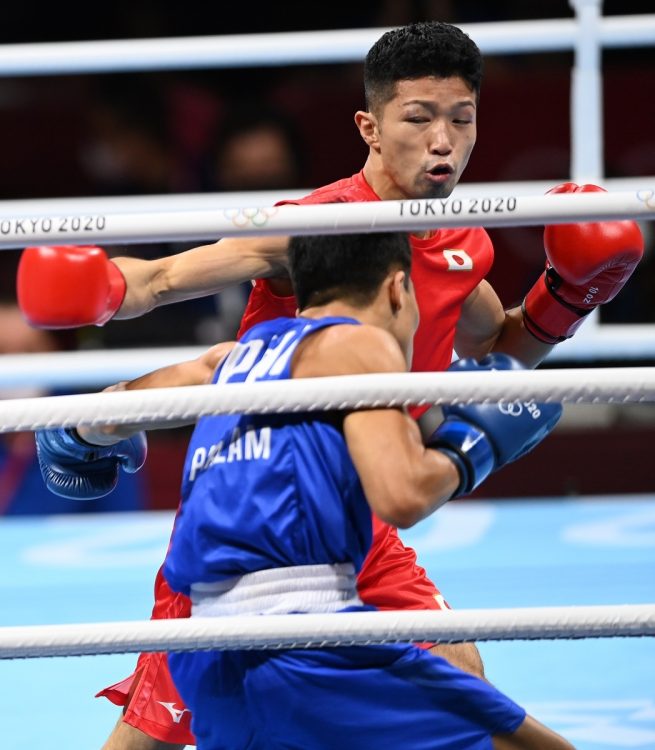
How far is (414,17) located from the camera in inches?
197

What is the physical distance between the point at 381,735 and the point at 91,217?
720 millimetres

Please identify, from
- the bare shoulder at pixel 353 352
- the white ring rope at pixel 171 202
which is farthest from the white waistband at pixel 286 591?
the white ring rope at pixel 171 202

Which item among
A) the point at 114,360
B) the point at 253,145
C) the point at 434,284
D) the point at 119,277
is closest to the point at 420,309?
the point at 434,284

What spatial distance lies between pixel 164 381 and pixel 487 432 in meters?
0.53

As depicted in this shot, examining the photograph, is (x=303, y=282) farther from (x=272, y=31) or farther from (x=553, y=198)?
(x=272, y=31)

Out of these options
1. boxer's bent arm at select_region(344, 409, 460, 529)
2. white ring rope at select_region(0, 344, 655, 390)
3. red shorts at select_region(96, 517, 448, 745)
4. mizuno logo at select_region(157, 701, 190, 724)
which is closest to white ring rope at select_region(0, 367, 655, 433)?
boxer's bent arm at select_region(344, 409, 460, 529)

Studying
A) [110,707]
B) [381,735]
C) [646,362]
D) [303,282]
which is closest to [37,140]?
[646,362]

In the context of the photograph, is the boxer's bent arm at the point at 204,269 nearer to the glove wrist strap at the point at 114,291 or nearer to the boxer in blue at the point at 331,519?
the glove wrist strap at the point at 114,291

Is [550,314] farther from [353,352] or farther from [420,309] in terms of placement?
[353,352]

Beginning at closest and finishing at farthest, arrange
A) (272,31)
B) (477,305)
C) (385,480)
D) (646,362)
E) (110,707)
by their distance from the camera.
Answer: (385,480) → (477,305) → (110,707) → (646,362) → (272,31)

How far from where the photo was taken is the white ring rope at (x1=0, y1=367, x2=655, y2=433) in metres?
1.60

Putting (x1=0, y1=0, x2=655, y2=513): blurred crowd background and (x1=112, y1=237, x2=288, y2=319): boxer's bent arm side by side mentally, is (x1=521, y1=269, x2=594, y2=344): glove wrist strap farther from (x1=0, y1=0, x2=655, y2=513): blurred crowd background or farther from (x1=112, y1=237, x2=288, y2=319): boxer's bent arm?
(x1=0, y1=0, x2=655, y2=513): blurred crowd background

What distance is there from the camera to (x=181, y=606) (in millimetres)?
1991

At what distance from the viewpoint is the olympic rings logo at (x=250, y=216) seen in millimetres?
1657
